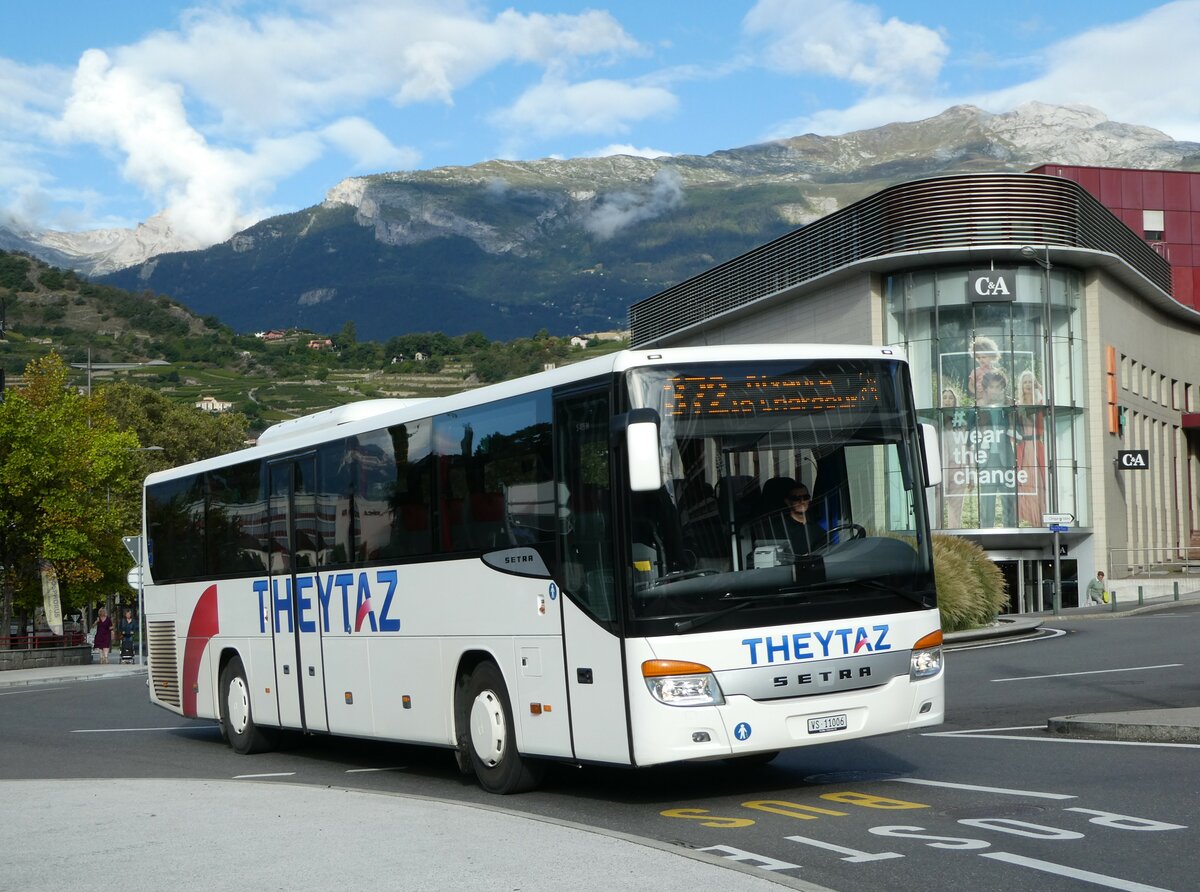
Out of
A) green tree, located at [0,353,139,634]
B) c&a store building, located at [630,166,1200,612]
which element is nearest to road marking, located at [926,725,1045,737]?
green tree, located at [0,353,139,634]

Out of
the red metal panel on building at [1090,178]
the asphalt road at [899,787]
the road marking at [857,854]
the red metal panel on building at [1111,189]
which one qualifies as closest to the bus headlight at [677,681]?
the asphalt road at [899,787]

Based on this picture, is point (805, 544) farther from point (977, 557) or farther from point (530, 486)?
point (977, 557)

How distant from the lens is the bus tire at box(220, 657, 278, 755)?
16.5m

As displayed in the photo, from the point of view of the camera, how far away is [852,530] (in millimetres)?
10297

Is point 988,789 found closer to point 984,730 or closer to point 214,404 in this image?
point 984,730

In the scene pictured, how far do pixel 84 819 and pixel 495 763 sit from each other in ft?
9.39

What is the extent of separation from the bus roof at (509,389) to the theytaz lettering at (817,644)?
1.83 m

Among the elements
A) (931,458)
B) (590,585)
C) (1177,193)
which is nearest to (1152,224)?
(1177,193)

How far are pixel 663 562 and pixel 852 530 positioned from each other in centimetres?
134

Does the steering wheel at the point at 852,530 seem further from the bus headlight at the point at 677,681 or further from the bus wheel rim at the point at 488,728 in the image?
the bus wheel rim at the point at 488,728

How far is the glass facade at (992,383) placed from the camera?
5447 centimetres

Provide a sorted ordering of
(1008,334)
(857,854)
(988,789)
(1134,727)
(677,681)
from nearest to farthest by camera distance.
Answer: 1. (857,854)
2. (677,681)
3. (988,789)
4. (1134,727)
5. (1008,334)

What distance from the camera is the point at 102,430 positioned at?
181 feet

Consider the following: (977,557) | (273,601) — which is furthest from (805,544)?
(977,557)
